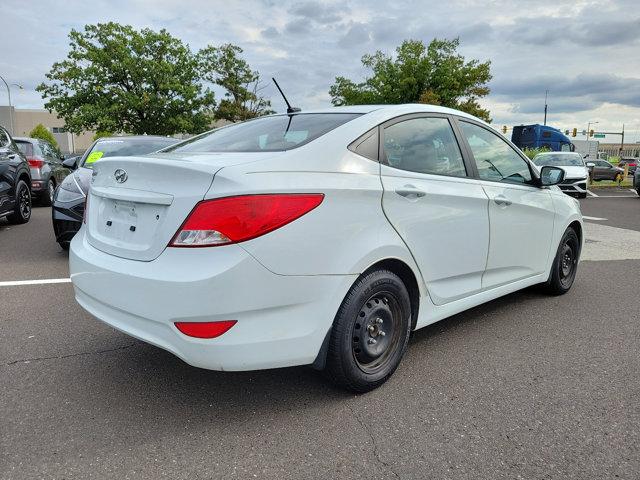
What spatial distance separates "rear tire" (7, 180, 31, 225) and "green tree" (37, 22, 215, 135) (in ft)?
75.4

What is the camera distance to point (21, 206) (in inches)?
330

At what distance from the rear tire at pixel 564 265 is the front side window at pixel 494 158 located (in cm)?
92

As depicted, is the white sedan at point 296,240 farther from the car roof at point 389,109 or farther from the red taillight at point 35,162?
the red taillight at point 35,162

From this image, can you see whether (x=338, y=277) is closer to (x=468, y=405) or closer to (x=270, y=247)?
(x=270, y=247)

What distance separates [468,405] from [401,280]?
73 cm

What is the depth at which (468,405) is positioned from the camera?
2.68 metres

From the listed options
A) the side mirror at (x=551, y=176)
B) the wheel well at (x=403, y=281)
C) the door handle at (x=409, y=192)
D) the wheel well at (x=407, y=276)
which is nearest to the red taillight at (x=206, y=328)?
the wheel well at (x=403, y=281)

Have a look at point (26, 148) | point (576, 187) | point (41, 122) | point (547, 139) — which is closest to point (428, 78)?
point (547, 139)

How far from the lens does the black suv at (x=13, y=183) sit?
751 cm

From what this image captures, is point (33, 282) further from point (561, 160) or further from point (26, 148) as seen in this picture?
point (561, 160)

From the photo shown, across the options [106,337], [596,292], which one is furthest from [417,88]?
[106,337]

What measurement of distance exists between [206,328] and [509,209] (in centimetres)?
244

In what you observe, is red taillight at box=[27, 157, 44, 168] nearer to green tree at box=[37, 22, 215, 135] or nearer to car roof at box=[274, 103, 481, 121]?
car roof at box=[274, 103, 481, 121]

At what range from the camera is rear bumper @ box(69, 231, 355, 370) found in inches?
84.8
